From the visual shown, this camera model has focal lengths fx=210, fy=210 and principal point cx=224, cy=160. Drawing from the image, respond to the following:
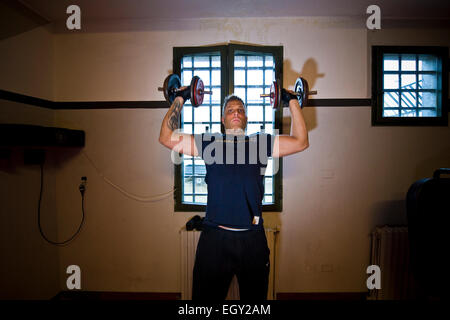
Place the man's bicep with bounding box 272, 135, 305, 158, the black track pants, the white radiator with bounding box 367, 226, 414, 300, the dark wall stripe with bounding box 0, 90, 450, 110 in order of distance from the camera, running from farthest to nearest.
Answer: the dark wall stripe with bounding box 0, 90, 450, 110
the white radiator with bounding box 367, 226, 414, 300
the man's bicep with bounding box 272, 135, 305, 158
the black track pants

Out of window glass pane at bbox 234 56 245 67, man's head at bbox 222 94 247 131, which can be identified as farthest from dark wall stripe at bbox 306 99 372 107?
man's head at bbox 222 94 247 131

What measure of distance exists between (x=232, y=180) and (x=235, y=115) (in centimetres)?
49

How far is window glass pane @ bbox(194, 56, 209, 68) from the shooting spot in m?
2.20

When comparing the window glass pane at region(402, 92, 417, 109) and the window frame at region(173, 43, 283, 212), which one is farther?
the window glass pane at region(402, 92, 417, 109)

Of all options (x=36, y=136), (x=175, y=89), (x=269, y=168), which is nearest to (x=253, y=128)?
(x=269, y=168)

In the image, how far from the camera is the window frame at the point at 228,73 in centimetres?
204

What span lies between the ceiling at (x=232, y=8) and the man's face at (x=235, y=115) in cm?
105

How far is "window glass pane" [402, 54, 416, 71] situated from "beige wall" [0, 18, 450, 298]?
158 mm

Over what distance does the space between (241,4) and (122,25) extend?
1.22 m

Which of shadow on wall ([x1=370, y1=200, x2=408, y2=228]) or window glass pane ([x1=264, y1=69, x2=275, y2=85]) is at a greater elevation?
window glass pane ([x1=264, y1=69, x2=275, y2=85])

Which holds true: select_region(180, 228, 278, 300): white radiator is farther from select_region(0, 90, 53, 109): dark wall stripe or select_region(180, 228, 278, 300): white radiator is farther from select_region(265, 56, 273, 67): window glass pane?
select_region(0, 90, 53, 109): dark wall stripe

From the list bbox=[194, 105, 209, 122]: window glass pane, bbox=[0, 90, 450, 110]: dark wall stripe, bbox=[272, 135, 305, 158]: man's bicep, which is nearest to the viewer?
bbox=[272, 135, 305, 158]: man's bicep

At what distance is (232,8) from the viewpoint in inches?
77.5

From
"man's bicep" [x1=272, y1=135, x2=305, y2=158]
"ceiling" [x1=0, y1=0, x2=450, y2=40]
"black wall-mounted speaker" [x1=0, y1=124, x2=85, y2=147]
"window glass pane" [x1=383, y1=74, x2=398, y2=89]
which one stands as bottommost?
"man's bicep" [x1=272, y1=135, x2=305, y2=158]
